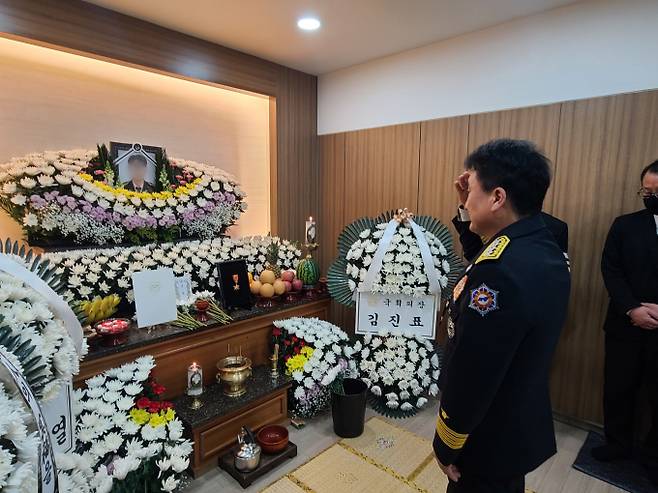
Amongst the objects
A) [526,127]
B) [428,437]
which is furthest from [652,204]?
[428,437]

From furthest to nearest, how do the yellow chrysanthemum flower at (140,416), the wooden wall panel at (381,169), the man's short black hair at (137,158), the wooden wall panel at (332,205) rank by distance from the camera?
the wooden wall panel at (332,205) < the wooden wall panel at (381,169) < the man's short black hair at (137,158) < the yellow chrysanthemum flower at (140,416)

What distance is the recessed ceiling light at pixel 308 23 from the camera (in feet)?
9.33

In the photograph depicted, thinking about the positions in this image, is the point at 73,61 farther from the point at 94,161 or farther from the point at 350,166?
the point at 350,166

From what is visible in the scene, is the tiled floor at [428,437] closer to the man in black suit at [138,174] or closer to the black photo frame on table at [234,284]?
the black photo frame on table at [234,284]

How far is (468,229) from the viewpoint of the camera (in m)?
1.94

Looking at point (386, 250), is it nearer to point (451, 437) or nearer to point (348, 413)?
point (348, 413)

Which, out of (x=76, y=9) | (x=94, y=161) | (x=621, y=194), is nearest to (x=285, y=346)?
(x=94, y=161)

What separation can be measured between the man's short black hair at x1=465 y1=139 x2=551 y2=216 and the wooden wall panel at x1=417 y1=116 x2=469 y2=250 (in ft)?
6.96

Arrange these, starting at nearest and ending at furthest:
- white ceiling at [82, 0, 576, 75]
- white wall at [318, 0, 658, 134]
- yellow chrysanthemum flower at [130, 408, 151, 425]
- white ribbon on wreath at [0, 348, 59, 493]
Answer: white ribbon on wreath at [0, 348, 59, 493], yellow chrysanthemum flower at [130, 408, 151, 425], white wall at [318, 0, 658, 134], white ceiling at [82, 0, 576, 75]

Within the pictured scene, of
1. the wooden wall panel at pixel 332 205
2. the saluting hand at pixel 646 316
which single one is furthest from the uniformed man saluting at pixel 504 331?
the wooden wall panel at pixel 332 205

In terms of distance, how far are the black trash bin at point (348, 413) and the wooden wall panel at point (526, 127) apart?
200cm

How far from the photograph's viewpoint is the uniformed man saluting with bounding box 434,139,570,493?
3.46 feet

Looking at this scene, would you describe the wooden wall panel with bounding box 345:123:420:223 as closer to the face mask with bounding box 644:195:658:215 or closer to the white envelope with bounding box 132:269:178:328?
the face mask with bounding box 644:195:658:215

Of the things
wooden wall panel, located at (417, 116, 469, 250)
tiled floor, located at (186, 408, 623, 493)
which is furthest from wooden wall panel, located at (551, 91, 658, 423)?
wooden wall panel, located at (417, 116, 469, 250)
